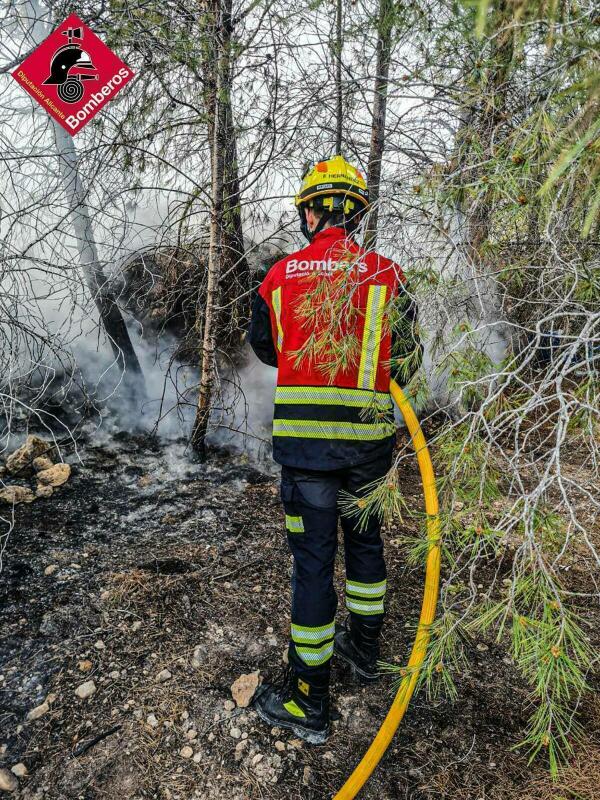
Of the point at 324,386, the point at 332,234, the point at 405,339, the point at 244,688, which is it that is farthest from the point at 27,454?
the point at 405,339

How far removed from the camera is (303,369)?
2.18 metres

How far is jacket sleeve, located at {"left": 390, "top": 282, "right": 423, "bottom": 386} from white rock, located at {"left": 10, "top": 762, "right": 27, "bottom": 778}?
219cm

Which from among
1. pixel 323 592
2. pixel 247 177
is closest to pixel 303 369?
pixel 323 592

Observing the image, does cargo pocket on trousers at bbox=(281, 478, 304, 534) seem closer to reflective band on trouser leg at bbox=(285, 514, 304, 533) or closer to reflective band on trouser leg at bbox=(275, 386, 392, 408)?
reflective band on trouser leg at bbox=(285, 514, 304, 533)

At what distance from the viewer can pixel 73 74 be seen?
3.49m

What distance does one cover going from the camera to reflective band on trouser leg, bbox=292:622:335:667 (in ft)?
7.17

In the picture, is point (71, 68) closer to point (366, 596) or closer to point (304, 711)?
point (366, 596)

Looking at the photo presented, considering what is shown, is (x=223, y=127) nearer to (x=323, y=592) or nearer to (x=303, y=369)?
(x=303, y=369)

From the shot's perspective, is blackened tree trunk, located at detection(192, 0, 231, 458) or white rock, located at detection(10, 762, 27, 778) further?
blackened tree trunk, located at detection(192, 0, 231, 458)

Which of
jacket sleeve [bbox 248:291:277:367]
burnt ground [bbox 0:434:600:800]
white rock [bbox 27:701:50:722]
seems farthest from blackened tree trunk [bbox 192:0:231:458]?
white rock [bbox 27:701:50:722]

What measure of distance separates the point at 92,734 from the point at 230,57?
4.04 metres

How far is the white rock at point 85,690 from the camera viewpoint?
2404 mm

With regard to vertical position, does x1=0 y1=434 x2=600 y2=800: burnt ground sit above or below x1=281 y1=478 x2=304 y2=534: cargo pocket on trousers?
below

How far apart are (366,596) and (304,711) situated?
1.86 feet
